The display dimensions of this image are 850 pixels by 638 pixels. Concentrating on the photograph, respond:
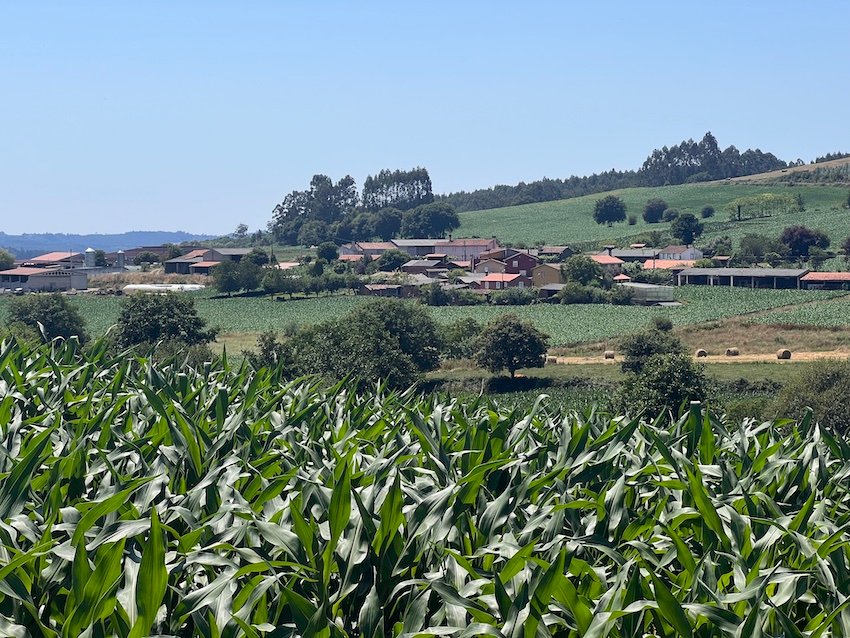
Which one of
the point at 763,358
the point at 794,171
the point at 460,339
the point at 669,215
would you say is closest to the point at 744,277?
the point at 763,358

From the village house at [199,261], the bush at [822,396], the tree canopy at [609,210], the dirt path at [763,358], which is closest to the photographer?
the bush at [822,396]

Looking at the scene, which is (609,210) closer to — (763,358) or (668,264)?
(668,264)

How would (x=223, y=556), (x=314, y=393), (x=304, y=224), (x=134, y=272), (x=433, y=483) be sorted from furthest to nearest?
(x=304, y=224), (x=134, y=272), (x=314, y=393), (x=433, y=483), (x=223, y=556)

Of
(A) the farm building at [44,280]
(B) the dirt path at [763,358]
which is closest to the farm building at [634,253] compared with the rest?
(B) the dirt path at [763,358]

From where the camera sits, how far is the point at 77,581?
462cm

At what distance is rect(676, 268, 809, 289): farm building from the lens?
98.5m

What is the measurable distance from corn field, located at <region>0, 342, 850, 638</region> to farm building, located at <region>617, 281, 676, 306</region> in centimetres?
8711

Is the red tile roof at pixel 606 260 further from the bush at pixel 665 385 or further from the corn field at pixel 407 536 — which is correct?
the corn field at pixel 407 536

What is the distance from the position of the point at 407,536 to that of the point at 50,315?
75342 mm

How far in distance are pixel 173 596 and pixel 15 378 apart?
5381 mm

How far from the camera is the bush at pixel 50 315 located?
75.2 meters

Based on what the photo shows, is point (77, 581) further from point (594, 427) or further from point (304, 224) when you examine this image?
point (304, 224)

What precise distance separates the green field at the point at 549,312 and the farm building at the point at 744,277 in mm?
3442

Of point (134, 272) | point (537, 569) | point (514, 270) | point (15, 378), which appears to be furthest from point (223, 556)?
point (134, 272)
